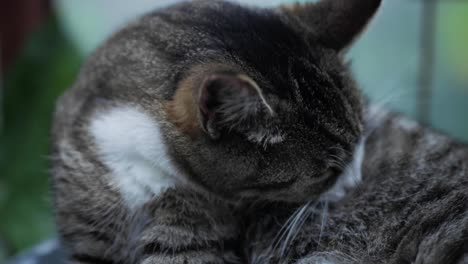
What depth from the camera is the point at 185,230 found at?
94 centimetres

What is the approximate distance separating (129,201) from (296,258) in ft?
1.04

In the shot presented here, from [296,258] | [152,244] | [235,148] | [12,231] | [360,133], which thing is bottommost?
[12,231]

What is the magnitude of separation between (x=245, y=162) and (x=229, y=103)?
14 centimetres

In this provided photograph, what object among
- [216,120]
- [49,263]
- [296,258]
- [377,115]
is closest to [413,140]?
[377,115]

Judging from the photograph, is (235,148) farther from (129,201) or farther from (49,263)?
(49,263)

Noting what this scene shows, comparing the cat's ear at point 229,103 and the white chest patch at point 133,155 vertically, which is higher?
the cat's ear at point 229,103

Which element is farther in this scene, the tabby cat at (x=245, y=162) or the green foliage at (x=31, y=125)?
the green foliage at (x=31, y=125)

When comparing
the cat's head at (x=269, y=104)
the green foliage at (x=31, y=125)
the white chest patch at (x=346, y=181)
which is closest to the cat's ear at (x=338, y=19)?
the cat's head at (x=269, y=104)

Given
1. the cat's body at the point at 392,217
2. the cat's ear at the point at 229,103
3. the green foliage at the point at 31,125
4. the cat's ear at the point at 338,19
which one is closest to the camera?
the cat's ear at the point at 229,103

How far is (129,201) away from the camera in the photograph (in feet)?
3.17

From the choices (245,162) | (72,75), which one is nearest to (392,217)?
(245,162)

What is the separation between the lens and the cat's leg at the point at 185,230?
3.06 ft

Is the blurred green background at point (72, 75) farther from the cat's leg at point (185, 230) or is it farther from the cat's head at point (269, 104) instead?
the cat's leg at point (185, 230)

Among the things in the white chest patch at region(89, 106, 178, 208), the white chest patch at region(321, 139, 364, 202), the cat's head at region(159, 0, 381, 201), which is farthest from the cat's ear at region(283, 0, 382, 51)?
the white chest patch at region(89, 106, 178, 208)
